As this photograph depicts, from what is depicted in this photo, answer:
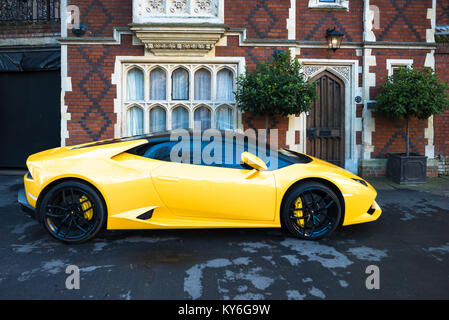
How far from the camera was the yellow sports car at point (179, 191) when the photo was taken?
3301mm

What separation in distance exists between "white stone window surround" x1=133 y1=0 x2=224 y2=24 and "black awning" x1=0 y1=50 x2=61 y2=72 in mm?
2887

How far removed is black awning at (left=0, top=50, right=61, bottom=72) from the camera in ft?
26.8

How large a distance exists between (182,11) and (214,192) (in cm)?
540

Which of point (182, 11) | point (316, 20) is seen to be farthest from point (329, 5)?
point (182, 11)

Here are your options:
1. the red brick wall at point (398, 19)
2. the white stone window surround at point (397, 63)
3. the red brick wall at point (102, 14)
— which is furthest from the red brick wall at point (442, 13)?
the red brick wall at point (102, 14)

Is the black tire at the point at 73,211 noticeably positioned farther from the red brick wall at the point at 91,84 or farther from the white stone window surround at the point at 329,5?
the white stone window surround at the point at 329,5

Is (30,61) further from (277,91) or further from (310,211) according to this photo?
(310,211)

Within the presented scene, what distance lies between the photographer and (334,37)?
7320 millimetres

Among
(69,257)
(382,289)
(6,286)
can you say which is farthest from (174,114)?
(382,289)

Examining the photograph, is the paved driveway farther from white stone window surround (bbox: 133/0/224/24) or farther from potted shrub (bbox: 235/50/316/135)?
white stone window surround (bbox: 133/0/224/24)

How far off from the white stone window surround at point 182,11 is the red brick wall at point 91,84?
775mm
